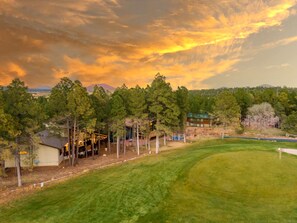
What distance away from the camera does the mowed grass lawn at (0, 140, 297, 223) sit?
69.8 feet

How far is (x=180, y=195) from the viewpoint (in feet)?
81.9

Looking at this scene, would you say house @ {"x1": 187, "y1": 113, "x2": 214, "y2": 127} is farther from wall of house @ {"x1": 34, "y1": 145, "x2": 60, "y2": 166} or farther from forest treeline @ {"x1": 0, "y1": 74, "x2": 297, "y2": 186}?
wall of house @ {"x1": 34, "y1": 145, "x2": 60, "y2": 166}

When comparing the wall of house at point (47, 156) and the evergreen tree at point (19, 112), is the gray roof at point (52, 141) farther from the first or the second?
the evergreen tree at point (19, 112)

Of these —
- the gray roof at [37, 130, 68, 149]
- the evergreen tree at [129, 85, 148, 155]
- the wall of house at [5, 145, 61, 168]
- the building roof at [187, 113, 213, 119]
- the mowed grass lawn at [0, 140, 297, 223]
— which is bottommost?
the mowed grass lawn at [0, 140, 297, 223]

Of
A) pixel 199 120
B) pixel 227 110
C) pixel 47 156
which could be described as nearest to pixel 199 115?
pixel 199 120

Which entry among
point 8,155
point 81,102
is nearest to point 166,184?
point 8,155

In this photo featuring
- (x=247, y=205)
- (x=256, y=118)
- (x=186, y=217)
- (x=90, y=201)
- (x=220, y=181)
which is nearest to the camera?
(x=186, y=217)

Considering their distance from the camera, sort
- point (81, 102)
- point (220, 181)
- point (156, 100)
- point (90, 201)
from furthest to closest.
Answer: point (156, 100) < point (81, 102) < point (220, 181) < point (90, 201)

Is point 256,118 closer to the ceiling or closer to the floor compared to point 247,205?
closer to the ceiling

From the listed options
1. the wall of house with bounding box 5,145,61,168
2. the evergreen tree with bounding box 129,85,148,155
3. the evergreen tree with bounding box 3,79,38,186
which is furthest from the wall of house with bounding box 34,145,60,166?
the evergreen tree with bounding box 129,85,148,155

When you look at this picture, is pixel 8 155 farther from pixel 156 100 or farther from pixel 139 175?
pixel 156 100

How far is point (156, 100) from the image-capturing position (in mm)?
50438

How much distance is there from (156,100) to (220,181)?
2572 centimetres

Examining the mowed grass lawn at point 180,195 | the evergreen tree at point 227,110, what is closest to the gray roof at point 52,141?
the mowed grass lawn at point 180,195
